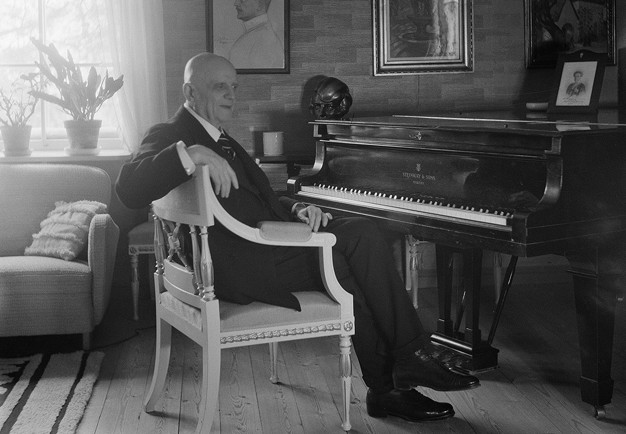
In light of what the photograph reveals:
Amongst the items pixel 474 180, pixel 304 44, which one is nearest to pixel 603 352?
pixel 474 180

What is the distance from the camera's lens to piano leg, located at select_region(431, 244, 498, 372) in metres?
3.64

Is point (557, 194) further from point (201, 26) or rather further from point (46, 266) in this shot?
point (201, 26)

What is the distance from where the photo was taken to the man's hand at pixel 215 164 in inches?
108

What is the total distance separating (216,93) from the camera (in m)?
3.15

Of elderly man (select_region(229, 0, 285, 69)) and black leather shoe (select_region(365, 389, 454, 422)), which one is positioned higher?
elderly man (select_region(229, 0, 285, 69))

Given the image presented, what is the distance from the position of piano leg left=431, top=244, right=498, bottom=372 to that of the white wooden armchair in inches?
32.0

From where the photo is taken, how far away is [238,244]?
9.80 feet

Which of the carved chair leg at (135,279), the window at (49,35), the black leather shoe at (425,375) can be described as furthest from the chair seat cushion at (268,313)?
the window at (49,35)

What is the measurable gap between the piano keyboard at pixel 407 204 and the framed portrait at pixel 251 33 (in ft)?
4.13

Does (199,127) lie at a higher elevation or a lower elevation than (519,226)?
higher

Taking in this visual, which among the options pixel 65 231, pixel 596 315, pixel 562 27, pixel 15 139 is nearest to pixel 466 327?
pixel 596 315

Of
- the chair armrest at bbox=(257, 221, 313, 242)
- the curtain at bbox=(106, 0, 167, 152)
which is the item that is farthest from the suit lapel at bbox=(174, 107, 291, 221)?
the curtain at bbox=(106, 0, 167, 152)

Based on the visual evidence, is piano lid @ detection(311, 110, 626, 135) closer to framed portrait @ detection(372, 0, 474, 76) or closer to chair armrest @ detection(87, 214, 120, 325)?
framed portrait @ detection(372, 0, 474, 76)

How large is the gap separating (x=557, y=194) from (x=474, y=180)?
47cm
